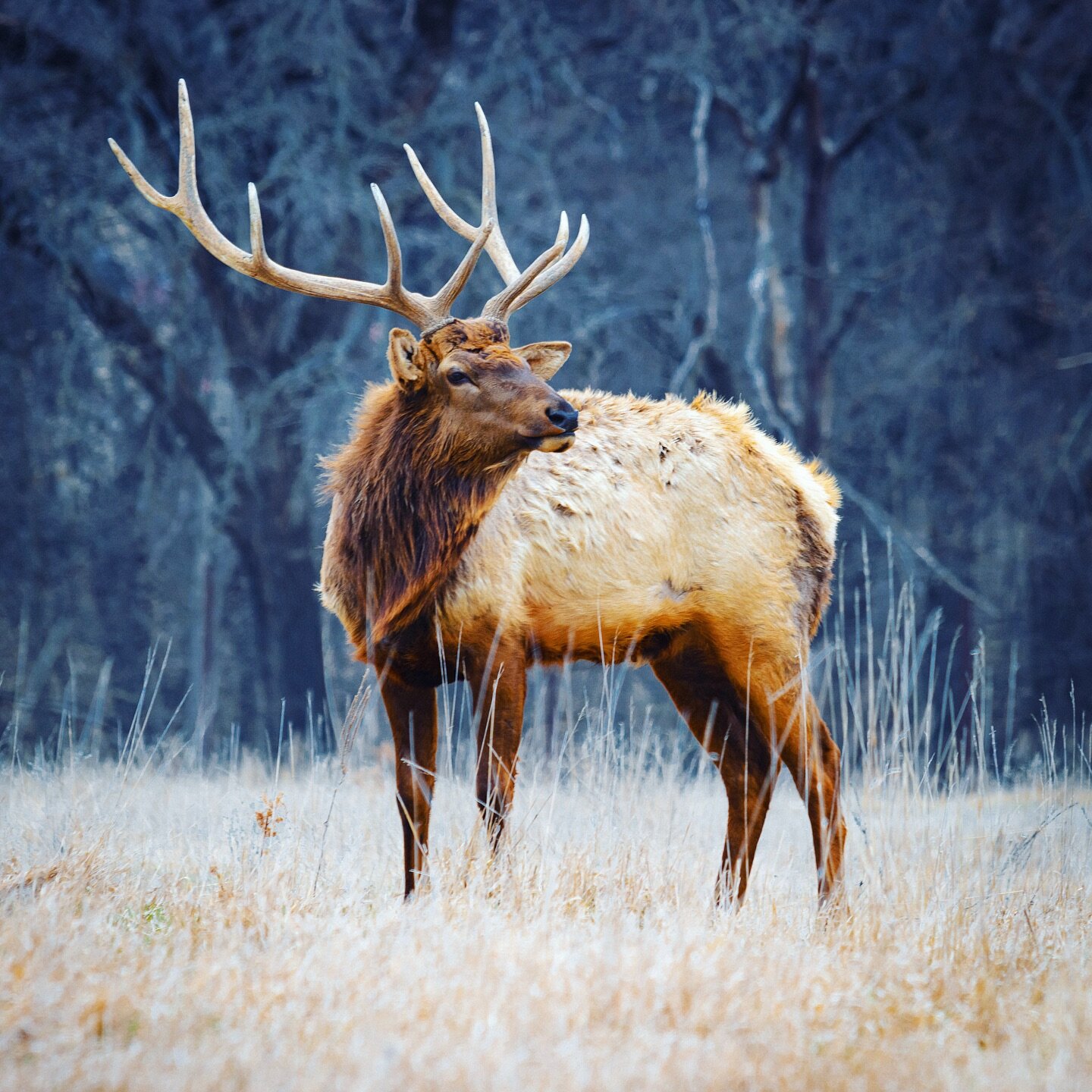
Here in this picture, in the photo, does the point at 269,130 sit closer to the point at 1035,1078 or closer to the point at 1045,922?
the point at 1045,922

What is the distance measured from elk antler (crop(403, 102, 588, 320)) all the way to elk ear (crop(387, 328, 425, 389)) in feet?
1.24

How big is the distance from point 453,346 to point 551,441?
59 cm

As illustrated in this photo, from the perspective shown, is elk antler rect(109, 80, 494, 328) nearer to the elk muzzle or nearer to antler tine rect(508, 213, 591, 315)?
antler tine rect(508, 213, 591, 315)

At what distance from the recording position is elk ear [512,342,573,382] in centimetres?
511

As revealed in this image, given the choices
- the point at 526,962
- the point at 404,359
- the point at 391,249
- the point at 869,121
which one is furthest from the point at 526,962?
the point at 869,121

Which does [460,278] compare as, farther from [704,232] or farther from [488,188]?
[704,232]

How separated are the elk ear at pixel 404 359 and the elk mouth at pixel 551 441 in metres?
0.55

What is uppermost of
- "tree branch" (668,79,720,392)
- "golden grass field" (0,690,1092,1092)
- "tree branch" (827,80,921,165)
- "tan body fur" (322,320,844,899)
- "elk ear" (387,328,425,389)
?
"tree branch" (827,80,921,165)

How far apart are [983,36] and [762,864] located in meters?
8.83

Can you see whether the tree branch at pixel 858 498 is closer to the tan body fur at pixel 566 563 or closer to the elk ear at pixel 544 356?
the tan body fur at pixel 566 563

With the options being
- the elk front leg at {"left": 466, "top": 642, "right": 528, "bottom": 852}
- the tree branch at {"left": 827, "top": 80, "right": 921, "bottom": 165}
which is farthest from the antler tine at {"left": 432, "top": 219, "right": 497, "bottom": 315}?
the tree branch at {"left": 827, "top": 80, "right": 921, "bottom": 165}

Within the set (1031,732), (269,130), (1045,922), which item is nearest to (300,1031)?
(1045,922)

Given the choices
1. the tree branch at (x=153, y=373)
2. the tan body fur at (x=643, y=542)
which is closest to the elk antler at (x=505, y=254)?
the tan body fur at (x=643, y=542)

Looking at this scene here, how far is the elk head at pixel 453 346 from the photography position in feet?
14.9
